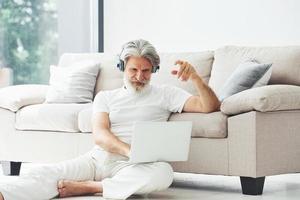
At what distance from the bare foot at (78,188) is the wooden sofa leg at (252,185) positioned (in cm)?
81

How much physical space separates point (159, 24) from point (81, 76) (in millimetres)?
1684

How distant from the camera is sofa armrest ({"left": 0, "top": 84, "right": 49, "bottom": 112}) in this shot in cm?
Answer: 471

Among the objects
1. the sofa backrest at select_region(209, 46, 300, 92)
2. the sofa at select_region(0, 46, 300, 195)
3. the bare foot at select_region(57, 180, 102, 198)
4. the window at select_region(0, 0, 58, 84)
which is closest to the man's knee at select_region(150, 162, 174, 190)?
the bare foot at select_region(57, 180, 102, 198)

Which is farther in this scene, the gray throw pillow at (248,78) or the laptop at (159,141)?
the gray throw pillow at (248,78)

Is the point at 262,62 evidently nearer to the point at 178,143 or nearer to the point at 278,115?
the point at 278,115

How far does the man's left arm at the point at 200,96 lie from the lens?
358cm

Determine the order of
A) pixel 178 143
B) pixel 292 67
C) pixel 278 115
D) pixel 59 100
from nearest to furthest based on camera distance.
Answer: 1. pixel 178 143
2. pixel 278 115
3. pixel 292 67
4. pixel 59 100

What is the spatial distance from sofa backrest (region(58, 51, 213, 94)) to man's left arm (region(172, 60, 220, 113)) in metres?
0.60

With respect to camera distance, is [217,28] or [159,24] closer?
[217,28]

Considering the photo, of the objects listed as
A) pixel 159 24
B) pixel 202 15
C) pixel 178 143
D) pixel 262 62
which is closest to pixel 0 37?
pixel 159 24

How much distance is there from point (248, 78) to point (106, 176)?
1.06 metres

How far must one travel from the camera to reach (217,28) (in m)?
6.06

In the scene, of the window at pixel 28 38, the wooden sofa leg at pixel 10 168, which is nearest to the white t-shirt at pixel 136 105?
the wooden sofa leg at pixel 10 168

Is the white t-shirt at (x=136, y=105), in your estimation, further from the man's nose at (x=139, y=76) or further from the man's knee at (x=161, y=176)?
the man's knee at (x=161, y=176)
